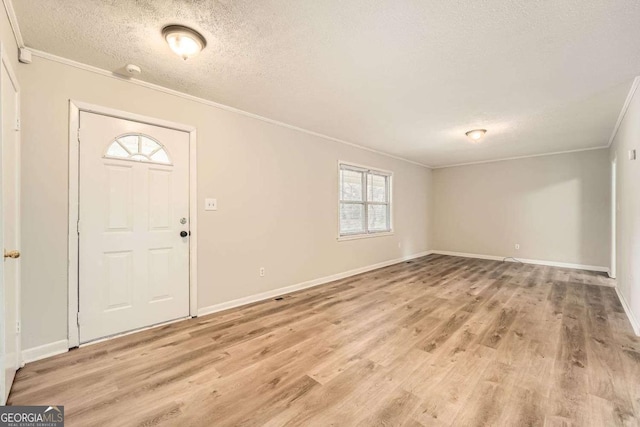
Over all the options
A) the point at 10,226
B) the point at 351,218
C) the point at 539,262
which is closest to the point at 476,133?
the point at 351,218

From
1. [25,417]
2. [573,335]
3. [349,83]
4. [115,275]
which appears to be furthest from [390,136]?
[25,417]

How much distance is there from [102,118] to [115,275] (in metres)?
1.44

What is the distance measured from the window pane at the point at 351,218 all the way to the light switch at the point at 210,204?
7.76 feet

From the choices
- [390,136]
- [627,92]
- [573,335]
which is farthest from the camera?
[390,136]

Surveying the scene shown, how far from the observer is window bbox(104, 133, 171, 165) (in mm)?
2525

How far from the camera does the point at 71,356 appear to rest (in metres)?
2.20

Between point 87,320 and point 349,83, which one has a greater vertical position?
point 349,83

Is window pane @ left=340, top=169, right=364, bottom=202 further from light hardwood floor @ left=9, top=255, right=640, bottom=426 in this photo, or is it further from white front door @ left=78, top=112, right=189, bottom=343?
white front door @ left=78, top=112, right=189, bottom=343

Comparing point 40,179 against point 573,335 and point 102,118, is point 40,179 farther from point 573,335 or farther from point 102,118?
point 573,335

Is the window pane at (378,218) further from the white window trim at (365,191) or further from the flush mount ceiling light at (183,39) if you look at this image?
the flush mount ceiling light at (183,39)

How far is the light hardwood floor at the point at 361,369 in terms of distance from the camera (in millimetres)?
1587

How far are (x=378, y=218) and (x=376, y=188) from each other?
647 mm

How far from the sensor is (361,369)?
203cm

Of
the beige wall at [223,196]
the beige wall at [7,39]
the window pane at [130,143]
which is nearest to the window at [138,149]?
the window pane at [130,143]
